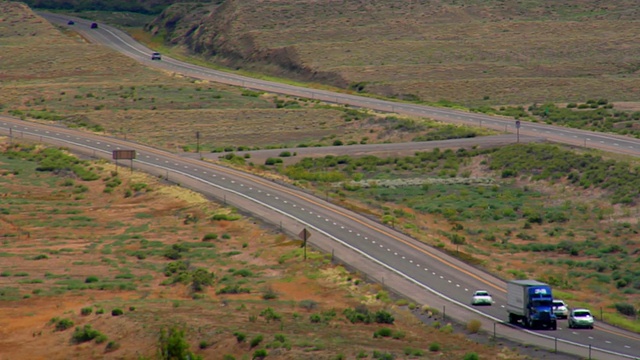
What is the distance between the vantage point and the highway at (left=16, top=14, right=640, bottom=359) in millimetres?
52219

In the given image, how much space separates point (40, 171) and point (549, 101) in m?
61.9

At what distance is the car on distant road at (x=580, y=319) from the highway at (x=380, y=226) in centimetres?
63

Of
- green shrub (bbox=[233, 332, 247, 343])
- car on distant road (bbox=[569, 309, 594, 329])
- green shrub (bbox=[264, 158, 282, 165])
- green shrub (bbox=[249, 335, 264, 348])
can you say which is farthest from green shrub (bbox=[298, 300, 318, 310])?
green shrub (bbox=[264, 158, 282, 165])

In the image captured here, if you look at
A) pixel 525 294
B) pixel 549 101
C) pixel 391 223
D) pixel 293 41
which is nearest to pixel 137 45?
pixel 293 41

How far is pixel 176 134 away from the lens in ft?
394

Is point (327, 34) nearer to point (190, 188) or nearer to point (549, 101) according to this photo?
point (549, 101)

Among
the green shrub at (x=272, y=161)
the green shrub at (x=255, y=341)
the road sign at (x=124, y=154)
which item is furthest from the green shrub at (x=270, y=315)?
the green shrub at (x=272, y=161)

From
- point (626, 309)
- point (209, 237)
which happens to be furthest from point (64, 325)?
point (626, 309)

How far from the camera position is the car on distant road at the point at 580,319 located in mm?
53188

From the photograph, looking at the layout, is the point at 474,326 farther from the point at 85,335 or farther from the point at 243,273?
the point at 243,273

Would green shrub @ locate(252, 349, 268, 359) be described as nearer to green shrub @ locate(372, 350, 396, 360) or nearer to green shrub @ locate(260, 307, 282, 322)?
green shrub @ locate(372, 350, 396, 360)

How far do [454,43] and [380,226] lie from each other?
290ft

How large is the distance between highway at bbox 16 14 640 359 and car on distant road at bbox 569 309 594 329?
2.07ft

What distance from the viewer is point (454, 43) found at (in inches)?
6339
